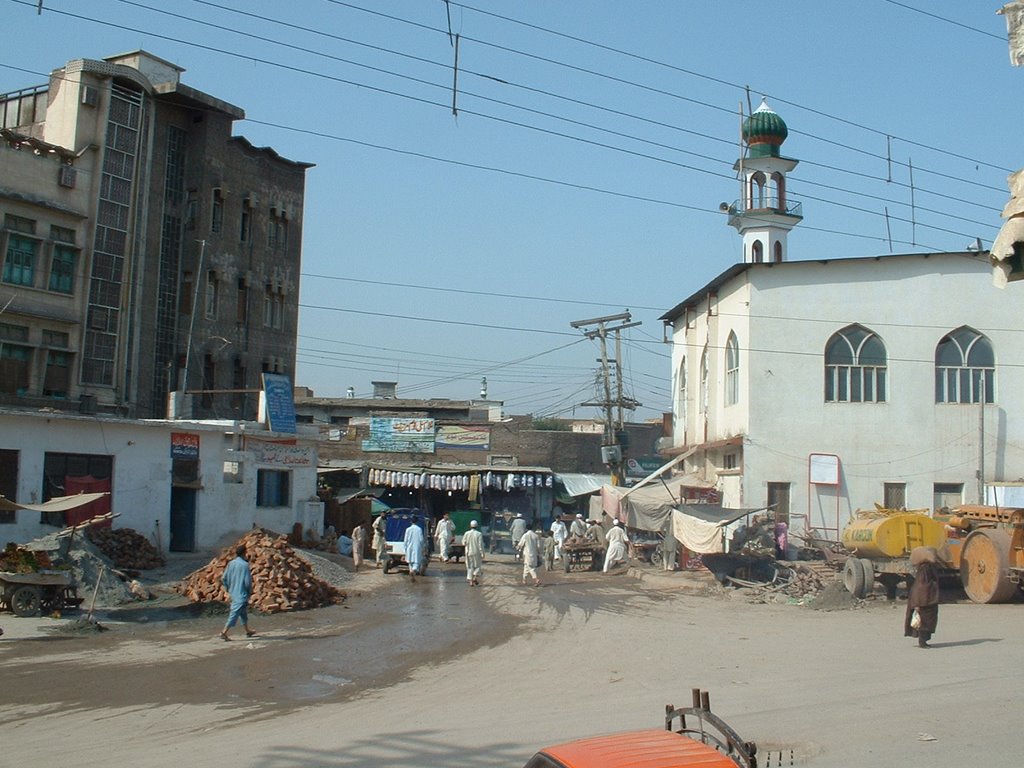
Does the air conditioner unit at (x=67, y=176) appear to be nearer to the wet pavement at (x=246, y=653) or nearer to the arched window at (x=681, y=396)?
the wet pavement at (x=246, y=653)

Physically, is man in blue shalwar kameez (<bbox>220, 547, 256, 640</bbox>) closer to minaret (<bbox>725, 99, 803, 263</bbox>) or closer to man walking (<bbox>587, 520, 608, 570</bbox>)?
man walking (<bbox>587, 520, 608, 570</bbox>)

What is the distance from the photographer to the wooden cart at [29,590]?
17656 millimetres

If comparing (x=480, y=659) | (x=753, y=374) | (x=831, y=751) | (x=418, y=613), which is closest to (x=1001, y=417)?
(x=753, y=374)

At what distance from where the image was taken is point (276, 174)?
4209cm

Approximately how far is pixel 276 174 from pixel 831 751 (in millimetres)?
37342

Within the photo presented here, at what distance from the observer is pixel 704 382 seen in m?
38.8

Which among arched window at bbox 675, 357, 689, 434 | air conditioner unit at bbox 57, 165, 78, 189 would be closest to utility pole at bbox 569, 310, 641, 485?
arched window at bbox 675, 357, 689, 434

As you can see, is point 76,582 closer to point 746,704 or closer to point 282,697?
point 282,697

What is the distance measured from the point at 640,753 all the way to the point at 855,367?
29.9m

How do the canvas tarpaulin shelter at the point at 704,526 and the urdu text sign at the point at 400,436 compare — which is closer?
the canvas tarpaulin shelter at the point at 704,526

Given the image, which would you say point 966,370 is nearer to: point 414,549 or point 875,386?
point 875,386

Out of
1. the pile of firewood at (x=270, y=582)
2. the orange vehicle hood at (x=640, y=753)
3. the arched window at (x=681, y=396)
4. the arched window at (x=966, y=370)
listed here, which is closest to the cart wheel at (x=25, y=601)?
the pile of firewood at (x=270, y=582)

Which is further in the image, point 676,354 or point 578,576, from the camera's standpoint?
point 676,354

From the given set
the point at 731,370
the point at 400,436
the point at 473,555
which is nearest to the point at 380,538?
the point at 473,555
